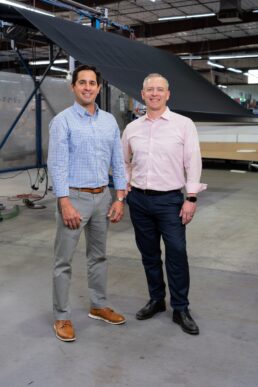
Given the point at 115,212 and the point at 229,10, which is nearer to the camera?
the point at 115,212

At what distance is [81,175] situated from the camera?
7.17 ft

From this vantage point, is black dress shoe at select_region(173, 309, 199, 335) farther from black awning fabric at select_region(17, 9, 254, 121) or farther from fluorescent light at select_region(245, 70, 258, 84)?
fluorescent light at select_region(245, 70, 258, 84)

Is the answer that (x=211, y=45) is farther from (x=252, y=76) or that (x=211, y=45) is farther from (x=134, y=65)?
(x=134, y=65)

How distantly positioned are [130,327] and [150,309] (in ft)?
0.59

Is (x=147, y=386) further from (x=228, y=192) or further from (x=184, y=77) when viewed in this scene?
(x=228, y=192)

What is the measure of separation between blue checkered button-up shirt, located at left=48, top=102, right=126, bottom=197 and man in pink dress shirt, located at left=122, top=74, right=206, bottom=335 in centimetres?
21

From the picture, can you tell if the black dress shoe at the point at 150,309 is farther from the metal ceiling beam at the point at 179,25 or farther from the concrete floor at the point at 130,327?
the metal ceiling beam at the point at 179,25

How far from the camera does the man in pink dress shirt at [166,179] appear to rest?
2.31 meters

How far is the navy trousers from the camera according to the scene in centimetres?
235

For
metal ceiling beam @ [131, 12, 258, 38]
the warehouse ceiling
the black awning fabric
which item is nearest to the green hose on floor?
the black awning fabric

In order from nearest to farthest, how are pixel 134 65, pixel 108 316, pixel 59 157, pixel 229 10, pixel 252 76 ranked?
1. pixel 59 157
2. pixel 108 316
3. pixel 134 65
4. pixel 229 10
5. pixel 252 76

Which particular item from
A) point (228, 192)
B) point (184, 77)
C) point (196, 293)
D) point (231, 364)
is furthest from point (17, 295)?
point (228, 192)

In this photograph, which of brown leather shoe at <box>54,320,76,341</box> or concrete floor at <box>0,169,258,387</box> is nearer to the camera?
concrete floor at <box>0,169,258,387</box>

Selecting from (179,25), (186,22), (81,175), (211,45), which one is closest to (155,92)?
(81,175)
